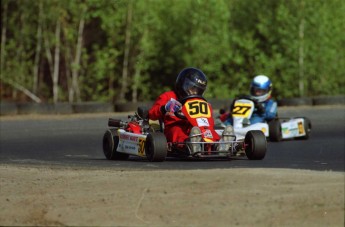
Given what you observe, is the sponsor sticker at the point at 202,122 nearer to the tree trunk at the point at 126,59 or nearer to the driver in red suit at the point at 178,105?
the driver in red suit at the point at 178,105

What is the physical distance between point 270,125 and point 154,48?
810cm

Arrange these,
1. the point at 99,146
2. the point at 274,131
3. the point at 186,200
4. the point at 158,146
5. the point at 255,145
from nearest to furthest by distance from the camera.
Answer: the point at 186,200 → the point at 158,146 → the point at 255,145 → the point at 99,146 → the point at 274,131

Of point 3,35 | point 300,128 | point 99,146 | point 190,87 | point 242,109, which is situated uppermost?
point 3,35

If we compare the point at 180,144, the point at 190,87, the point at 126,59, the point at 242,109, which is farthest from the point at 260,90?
the point at 126,59

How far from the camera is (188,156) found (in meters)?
11.7

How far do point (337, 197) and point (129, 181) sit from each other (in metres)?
1.84

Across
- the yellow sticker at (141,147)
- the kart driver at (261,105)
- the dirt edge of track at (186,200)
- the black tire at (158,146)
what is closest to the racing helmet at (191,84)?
the yellow sticker at (141,147)

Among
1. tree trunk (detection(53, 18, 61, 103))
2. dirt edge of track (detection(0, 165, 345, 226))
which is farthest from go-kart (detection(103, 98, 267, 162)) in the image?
tree trunk (detection(53, 18, 61, 103))

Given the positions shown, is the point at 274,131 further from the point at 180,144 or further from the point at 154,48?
the point at 154,48

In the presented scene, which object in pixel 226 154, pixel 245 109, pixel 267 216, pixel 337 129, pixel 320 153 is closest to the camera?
pixel 267 216

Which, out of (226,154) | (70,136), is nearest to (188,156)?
(226,154)

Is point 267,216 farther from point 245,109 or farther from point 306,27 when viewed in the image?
point 306,27

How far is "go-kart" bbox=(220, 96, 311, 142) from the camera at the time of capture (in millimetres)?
15297

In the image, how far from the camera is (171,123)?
12055 mm
